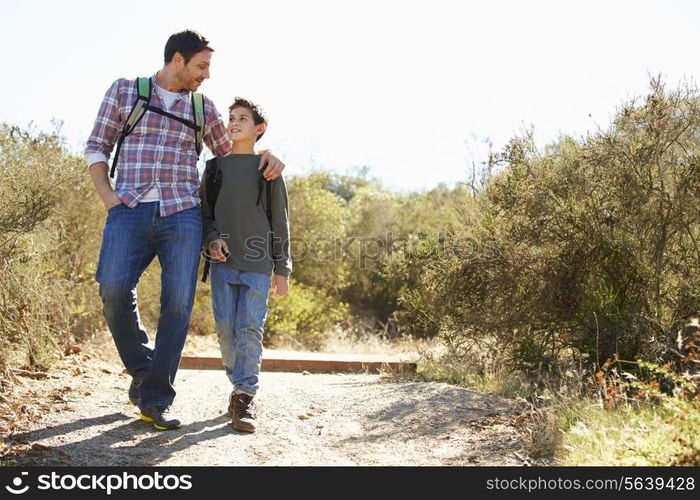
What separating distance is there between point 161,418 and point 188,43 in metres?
2.21

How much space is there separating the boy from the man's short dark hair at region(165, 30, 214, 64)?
1.65ft

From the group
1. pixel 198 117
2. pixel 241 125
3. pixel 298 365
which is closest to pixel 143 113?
pixel 198 117

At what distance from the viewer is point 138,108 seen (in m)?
4.55

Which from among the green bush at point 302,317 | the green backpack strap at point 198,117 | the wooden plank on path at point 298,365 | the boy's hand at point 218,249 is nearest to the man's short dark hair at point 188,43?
the green backpack strap at point 198,117

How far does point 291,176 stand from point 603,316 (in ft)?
32.3

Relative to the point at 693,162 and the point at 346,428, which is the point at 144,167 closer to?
the point at 346,428

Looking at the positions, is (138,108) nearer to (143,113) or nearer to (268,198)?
(143,113)

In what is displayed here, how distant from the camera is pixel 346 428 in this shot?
4.93 m

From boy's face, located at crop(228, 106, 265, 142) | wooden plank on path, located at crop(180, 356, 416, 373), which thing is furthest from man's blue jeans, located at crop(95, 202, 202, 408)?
wooden plank on path, located at crop(180, 356, 416, 373)

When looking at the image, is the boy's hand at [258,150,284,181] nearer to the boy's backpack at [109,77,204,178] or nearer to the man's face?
the boy's backpack at [109,77,204,178]

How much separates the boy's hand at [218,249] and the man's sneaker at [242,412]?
84 cm

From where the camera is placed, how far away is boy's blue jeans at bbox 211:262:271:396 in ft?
15.5

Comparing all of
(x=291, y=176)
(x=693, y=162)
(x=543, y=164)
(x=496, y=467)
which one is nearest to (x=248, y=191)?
(x=496, y=467)
